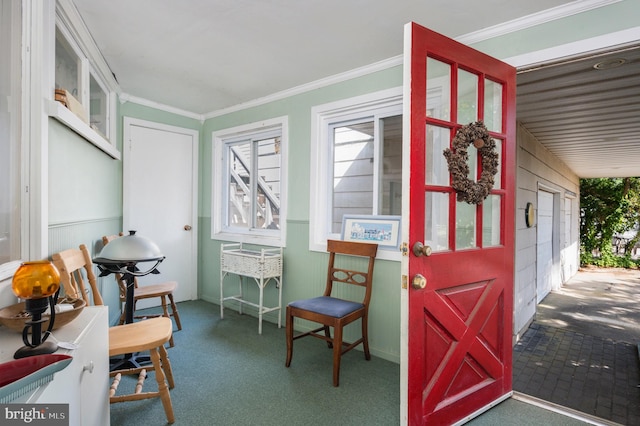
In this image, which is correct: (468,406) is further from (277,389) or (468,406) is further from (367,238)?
(367,238)

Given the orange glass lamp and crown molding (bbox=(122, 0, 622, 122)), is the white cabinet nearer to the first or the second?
the orange glass lamp

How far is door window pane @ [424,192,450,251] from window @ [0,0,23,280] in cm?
196

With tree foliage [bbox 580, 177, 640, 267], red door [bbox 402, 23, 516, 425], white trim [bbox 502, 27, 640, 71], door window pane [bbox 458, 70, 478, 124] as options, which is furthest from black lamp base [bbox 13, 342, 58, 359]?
tree foliage [bbox 580, 177, 640, 267]

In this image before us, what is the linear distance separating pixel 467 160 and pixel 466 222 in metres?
0.36

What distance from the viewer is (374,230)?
9.53 feet

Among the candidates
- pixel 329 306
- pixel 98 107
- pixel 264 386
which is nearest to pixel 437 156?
pixel 329 306

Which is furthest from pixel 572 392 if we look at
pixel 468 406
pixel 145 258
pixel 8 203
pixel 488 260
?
pixel 8 203

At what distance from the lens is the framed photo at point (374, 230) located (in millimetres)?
2793

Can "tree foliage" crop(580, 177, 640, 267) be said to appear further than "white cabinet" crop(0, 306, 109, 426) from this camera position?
Yes

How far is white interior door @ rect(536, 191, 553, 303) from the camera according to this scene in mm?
5094

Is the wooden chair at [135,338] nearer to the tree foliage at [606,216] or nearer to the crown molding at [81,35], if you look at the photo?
the crown molding at [81,35]

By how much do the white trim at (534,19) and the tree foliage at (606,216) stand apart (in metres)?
9.11

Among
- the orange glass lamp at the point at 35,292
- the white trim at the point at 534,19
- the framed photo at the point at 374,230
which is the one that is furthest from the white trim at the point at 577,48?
the orange glass lamp at the point at 35,292

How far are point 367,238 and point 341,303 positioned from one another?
0.61 m
